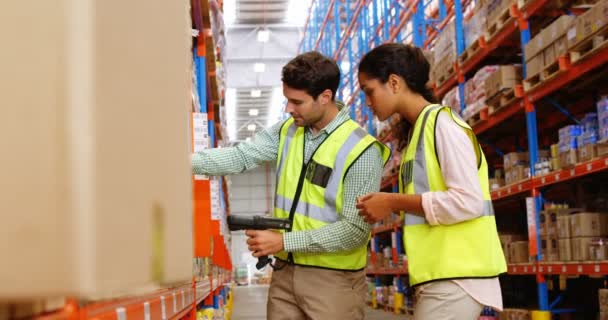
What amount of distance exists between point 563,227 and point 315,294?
369 cm

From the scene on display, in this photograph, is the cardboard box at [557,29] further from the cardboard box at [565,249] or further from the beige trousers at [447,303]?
the beige trousers at [447,303]

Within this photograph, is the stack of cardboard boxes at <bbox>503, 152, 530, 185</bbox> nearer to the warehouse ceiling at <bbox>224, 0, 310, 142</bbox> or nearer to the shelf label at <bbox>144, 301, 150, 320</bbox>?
the shelf label at <bbox>144, 301, 150, 320</bbox>

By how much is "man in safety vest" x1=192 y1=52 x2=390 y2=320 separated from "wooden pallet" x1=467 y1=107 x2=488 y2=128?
4731mm

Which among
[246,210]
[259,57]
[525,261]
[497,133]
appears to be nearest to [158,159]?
[525,261]

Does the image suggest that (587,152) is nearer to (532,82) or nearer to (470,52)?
(532,82)

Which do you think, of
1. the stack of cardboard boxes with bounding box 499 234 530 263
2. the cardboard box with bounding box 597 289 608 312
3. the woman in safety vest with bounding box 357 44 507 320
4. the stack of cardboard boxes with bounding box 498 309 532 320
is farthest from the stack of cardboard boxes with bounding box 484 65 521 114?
the woman in safety vest with bounding box 357 44 507 320

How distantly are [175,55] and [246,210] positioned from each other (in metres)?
36.8

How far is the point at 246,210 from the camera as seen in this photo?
37.3 meters

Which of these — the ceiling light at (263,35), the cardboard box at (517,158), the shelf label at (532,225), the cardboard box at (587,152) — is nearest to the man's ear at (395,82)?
the cardboard box at (587,152)

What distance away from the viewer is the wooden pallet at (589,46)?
4.88 metres

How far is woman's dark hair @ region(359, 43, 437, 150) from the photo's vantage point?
2271 mm

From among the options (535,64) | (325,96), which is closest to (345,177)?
(325,96)

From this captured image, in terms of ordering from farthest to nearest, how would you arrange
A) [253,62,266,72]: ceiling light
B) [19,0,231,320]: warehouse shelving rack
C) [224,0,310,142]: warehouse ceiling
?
1. [253,62,266,72]: ceiling light
2. [224,0,310,142]: warehouse ceiling
3. [19,0,231,320]: warehouse shelving rack

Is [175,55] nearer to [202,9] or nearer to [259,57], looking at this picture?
[202,9]
